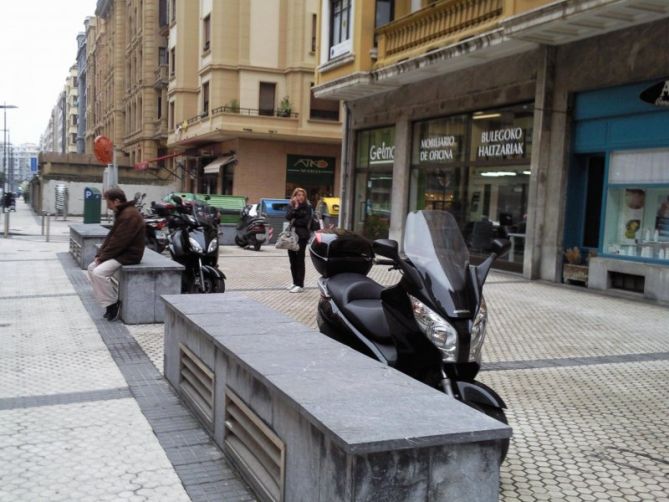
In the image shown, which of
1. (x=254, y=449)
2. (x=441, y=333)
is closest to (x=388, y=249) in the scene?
(x=441, y=333)

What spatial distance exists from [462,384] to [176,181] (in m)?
43.6

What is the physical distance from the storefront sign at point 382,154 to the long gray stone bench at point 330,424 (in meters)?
15.5

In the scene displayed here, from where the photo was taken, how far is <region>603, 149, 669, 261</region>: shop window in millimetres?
11375

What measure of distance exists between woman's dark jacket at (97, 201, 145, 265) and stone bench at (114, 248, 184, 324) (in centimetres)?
12

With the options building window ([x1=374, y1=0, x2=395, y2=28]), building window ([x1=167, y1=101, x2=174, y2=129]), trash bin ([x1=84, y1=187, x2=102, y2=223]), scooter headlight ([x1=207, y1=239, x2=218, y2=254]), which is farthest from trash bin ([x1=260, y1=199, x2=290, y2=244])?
building window ([x1=167, y1=101, x2=174, y2=129])

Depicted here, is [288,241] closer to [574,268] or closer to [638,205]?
[574,268]

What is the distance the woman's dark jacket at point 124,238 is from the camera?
808 centimetres

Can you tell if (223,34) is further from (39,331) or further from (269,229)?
(39,331)

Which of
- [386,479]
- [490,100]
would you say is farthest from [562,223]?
[386,479]

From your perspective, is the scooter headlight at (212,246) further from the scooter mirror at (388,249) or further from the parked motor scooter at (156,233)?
the scooter mirror at (388,249)

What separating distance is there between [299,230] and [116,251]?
11.9ft

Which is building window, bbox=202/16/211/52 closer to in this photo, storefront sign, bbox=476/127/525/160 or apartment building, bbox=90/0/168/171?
apartment building, bbox=90/0/168/171

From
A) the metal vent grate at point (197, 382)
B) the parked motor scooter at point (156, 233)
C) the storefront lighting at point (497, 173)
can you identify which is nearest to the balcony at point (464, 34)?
the storefront lighting at point (497, 173)

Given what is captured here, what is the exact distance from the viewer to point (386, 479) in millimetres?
2590
